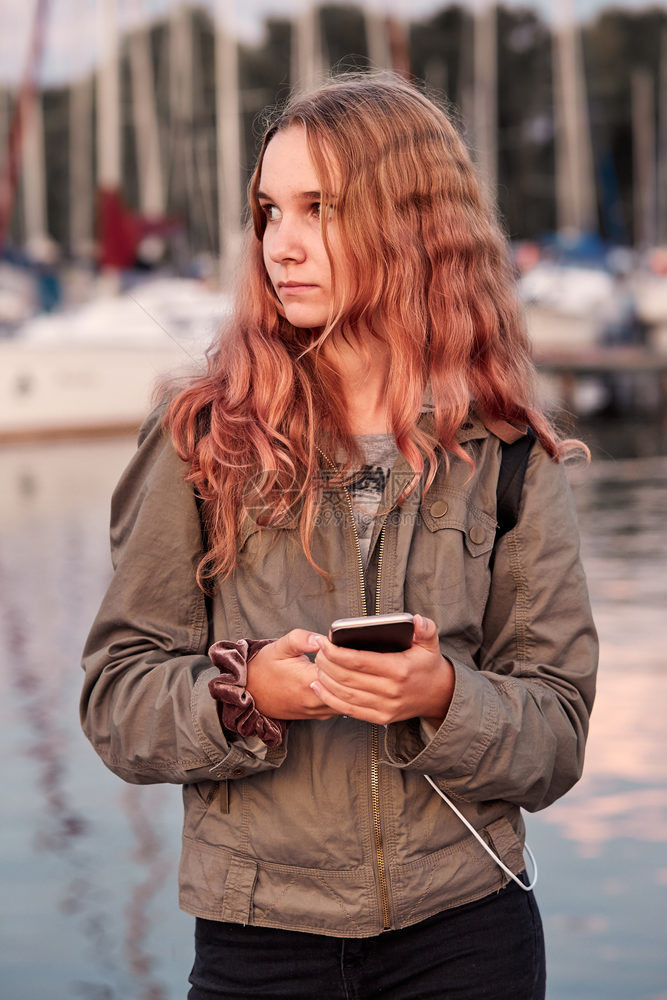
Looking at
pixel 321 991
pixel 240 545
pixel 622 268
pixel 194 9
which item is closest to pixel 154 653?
pixel 240 545

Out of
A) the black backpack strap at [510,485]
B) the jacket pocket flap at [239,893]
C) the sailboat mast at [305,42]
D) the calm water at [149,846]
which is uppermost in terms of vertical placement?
the sailboat mast at [305,42]

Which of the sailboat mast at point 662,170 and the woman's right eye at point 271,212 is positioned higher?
the sailboat mast at point 662,170

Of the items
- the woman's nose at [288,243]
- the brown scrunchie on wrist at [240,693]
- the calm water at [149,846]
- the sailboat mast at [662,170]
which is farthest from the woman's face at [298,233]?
the sailboat mast at [662,170]

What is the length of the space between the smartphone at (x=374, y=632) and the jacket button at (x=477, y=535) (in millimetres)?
322

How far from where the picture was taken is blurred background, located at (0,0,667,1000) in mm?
4449

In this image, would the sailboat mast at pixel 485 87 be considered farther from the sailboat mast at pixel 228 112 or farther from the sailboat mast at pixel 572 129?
the sailboat mast at pixel 228 112

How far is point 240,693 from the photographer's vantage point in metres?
1.91

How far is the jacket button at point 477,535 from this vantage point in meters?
2.07

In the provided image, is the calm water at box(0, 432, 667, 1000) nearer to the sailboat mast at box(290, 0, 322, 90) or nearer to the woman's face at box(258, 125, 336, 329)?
the woman's face at box(258, 125, 336, 329)

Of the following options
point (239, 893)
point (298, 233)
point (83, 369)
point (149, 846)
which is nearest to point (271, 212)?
point (298, 233)

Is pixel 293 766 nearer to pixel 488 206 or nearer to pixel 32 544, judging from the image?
pixel 488 206

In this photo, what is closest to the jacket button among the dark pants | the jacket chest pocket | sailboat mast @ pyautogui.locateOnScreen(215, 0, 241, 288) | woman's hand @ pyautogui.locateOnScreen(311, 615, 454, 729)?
the jacket chest pocket

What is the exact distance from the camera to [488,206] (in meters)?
2.31

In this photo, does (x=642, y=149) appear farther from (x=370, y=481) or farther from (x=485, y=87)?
(x=370, y=481)
